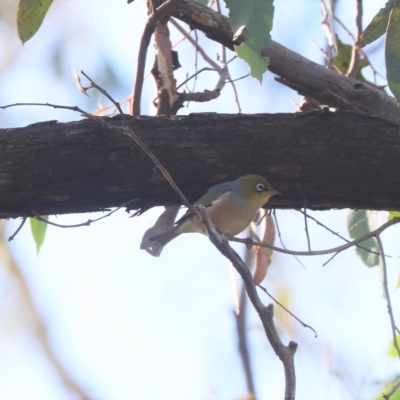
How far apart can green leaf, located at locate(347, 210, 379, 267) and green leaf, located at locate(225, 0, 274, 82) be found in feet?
5.23

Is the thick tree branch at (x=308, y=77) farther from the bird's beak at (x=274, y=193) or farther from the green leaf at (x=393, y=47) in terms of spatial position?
the bird's beak at (x=274, y=193)

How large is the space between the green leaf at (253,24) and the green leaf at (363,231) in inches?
62.8

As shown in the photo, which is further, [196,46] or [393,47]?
[196,46]

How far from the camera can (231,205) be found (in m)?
3.49

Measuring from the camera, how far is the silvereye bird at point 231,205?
3295mm

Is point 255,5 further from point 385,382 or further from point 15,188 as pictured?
point 385,382

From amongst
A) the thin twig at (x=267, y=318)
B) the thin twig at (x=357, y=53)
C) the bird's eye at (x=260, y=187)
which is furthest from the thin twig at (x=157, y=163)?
the thin twig at (x=357, y=53)

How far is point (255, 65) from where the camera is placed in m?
2.96

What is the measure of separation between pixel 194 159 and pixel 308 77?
116cm

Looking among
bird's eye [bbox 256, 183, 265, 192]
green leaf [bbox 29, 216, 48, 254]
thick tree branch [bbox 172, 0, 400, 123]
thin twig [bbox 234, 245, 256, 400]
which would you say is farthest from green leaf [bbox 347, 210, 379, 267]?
green leaf [bbox 29, 216, 48, 254]

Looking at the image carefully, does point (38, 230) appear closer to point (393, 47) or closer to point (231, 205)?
point (231, 205)

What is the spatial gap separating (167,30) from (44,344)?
731 cm

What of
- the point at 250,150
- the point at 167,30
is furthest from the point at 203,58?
the point at 250,150

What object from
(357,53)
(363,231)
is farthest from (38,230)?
(357,53)
